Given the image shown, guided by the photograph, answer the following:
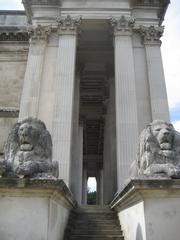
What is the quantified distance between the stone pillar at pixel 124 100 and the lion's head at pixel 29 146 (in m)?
7.72

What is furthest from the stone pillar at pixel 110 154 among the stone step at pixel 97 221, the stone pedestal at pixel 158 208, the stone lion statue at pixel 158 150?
the stone pedestal at pixel 158 208

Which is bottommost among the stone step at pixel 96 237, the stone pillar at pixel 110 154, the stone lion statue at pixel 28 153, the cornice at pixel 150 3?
the stone step at pixel 96 237

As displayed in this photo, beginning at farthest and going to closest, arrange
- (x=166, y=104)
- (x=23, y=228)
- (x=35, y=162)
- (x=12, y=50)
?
(x=12, y=50) < (x=166, y=104) < (x=35, y=162) < (x=23, y=228)

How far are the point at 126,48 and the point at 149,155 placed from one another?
1217 cm

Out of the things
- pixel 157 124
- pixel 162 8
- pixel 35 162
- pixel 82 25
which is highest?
pixel 162 8

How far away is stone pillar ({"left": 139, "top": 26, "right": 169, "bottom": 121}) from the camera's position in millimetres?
16484

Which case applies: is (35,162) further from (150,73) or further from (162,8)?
(162,8)

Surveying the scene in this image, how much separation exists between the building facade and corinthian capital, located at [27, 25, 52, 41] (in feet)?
0.22

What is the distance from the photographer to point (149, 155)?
6844 millimetres

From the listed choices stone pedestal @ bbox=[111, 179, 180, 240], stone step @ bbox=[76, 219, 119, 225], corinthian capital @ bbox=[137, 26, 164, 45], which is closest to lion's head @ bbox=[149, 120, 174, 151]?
stone pedestal @ bbox=[111, 179, 180, 240]

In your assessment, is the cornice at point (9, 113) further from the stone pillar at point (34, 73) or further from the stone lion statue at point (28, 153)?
the stone lion statue at point (28, 153)

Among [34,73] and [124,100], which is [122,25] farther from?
[34,73]

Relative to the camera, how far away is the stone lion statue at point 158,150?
647cm

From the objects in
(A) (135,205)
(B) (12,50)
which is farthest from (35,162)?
(B) (12,50)
